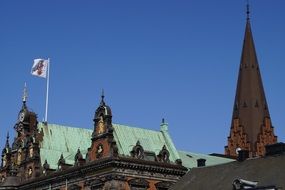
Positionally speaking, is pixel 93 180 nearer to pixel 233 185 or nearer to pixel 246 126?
pixel 233 185

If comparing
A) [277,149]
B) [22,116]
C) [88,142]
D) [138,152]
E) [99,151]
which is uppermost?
[22,116]

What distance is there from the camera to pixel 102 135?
278 ft

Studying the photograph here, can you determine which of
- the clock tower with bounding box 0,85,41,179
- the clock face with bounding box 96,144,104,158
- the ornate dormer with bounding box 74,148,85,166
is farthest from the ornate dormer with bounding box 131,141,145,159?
the clock tower with bounding box 0,85,41,179

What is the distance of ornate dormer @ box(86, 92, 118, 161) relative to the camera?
83.4 meters

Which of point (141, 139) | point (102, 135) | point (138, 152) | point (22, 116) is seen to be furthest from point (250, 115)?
point (102, 135)

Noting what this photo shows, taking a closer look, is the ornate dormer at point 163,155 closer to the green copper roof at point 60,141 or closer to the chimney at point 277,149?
the green copper roof at point 60,141

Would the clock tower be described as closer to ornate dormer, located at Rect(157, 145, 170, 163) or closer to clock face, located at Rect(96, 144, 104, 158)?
clock face, located at Rect(96, 144, 104, 158)

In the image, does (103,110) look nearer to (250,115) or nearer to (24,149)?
(24,149)

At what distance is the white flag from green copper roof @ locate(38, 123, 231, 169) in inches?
358

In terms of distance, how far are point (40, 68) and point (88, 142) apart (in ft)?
48.0

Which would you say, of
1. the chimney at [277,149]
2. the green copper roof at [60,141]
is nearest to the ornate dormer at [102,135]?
the green copper roof at [60,141]

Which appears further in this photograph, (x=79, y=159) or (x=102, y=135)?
(x=79, y=159)

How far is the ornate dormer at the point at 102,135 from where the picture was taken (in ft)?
274

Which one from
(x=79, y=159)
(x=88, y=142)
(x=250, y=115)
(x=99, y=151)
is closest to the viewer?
(x=99, y=151)
